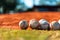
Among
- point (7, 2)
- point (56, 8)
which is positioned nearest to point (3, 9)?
point (7, 2)

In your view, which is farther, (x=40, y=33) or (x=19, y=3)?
(x=19, y=3)

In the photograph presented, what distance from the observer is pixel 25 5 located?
34156 millimetres

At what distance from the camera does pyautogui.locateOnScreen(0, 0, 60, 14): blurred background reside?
26.4 m

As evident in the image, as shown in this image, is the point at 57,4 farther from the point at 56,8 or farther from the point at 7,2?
the point at 7,2

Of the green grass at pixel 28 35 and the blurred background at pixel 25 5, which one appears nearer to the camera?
the green grass at pixel 28 35

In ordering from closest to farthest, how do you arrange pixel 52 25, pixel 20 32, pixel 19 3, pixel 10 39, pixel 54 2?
pixel 10 39 < pixel 20 32 < pixel 52 25 < pixel 54 2 < pixel 19 3

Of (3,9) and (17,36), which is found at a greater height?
(17,36)

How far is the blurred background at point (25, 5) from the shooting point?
2640 centimetres

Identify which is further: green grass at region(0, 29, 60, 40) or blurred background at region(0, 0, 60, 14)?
blurred background at region(0, 0, 60, 14)

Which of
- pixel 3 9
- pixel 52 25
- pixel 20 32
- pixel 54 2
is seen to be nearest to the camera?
pixel 20 32

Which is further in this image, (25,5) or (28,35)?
(25,5)

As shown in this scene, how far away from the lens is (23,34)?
7.02 meters

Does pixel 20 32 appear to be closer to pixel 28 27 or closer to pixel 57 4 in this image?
pixel 28 27

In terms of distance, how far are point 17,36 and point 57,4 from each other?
2070 centimetres
